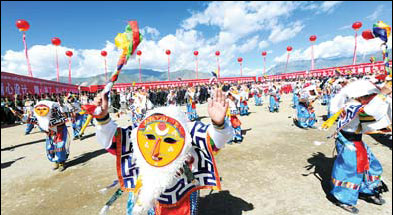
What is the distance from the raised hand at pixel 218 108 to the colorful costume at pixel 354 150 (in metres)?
2.27

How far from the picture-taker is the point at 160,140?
1.83 metres

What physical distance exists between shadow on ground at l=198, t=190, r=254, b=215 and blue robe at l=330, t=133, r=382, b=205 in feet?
4.27

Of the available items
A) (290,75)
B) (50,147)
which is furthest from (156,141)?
(290,75)

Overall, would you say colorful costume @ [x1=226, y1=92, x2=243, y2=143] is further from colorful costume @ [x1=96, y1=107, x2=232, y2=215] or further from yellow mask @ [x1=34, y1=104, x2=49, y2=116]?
yellow mask @ [x1=34, y1=104, x2=49, y2=116]

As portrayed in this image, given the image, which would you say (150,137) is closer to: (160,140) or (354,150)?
(160,140)

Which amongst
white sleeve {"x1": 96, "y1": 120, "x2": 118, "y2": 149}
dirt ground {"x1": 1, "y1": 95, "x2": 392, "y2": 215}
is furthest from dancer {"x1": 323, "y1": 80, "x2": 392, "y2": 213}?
white sleeve {"x1": 96, "y1": 120, "x2": 118, "y2": 149}

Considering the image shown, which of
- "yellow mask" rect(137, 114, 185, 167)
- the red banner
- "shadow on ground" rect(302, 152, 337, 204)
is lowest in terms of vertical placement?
"shadow on ground" rect(302, 152, 337, 204)

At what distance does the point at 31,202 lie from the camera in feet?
11.9

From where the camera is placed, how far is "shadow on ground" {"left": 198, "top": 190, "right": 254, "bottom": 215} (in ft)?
9.95

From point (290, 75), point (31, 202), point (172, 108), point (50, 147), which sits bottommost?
point (31, 202)

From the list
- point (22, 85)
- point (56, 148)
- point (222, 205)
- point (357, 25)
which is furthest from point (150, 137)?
point (357, 25)

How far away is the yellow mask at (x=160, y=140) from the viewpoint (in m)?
1.80

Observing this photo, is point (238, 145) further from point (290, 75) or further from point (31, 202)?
point (290, 75)

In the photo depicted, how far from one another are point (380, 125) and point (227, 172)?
8.79 feet
